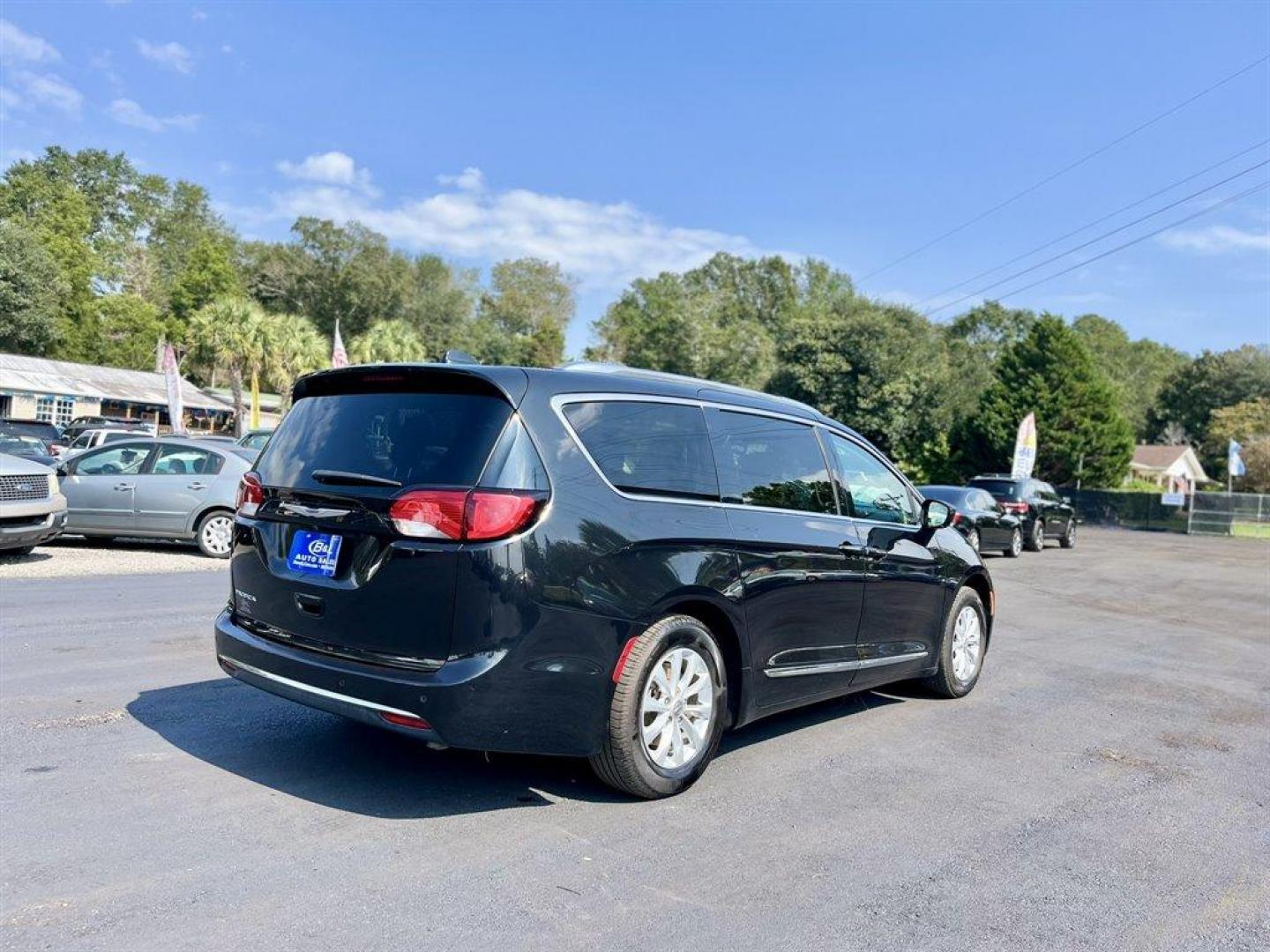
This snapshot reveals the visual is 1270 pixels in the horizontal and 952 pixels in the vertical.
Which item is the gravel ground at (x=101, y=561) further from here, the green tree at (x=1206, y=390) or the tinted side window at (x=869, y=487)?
Result: the green tree at (x=1206, y=390)

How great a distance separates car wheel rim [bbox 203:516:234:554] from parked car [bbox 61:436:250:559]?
0.01 metres

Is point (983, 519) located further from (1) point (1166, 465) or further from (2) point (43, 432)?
(1) point (1166, 465)

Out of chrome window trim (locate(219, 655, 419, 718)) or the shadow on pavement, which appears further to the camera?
the shadow on pavement

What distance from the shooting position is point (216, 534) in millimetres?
12766

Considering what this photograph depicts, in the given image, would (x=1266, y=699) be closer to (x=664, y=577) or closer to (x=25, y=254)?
(x=664, y=577)

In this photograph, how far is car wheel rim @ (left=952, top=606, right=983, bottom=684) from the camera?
261 inches

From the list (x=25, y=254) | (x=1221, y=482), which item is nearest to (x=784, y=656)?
(x=25, y=254)

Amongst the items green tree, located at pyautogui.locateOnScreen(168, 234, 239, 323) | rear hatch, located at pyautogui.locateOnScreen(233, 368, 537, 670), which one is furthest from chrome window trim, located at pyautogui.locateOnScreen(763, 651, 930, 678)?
green tree, located at pyautogui.locateOnScreen(168, 234, 239, 323)

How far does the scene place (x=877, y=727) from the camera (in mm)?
5801

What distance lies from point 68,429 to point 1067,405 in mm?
39852

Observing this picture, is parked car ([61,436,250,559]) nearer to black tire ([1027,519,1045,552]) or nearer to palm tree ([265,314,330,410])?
black tire ([1027,519,1045,552])

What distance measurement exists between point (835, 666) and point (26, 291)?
62030 mm

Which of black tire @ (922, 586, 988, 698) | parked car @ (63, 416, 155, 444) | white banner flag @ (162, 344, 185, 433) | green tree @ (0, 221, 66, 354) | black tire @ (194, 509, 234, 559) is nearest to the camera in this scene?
black tire @ (922, 586, 988, 698)

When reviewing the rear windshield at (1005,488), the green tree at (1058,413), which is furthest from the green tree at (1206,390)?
the rear windshield at (1005,488)
